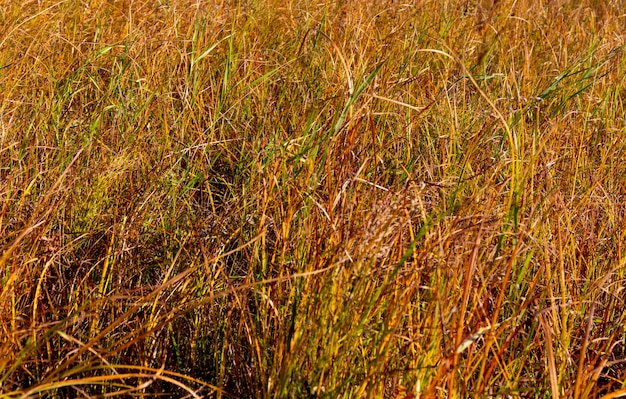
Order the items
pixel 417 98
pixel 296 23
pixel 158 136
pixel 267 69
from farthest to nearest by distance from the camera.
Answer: pixel 296 23 → pixel 267 69 → pixel 417 98 → pixel 158 136

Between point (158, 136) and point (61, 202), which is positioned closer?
point (61, 202)

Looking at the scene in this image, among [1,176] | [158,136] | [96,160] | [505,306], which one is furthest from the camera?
[158,136]

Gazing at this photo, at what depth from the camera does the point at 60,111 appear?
2119 millimetres

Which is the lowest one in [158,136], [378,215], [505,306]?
[505,306]

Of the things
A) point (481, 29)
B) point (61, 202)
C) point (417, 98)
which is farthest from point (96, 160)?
point (481, 29)

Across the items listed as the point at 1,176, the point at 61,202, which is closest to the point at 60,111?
the point at 1,176

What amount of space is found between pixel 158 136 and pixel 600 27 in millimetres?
2090

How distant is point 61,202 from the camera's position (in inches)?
67.8

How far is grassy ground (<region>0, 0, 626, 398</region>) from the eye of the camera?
51.8 inches

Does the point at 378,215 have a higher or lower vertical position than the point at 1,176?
higher

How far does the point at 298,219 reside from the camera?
5.31ft

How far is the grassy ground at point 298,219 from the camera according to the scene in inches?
51.8

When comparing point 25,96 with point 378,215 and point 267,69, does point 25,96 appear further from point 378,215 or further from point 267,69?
point 378,215

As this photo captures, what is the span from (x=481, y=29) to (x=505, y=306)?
1721mm
